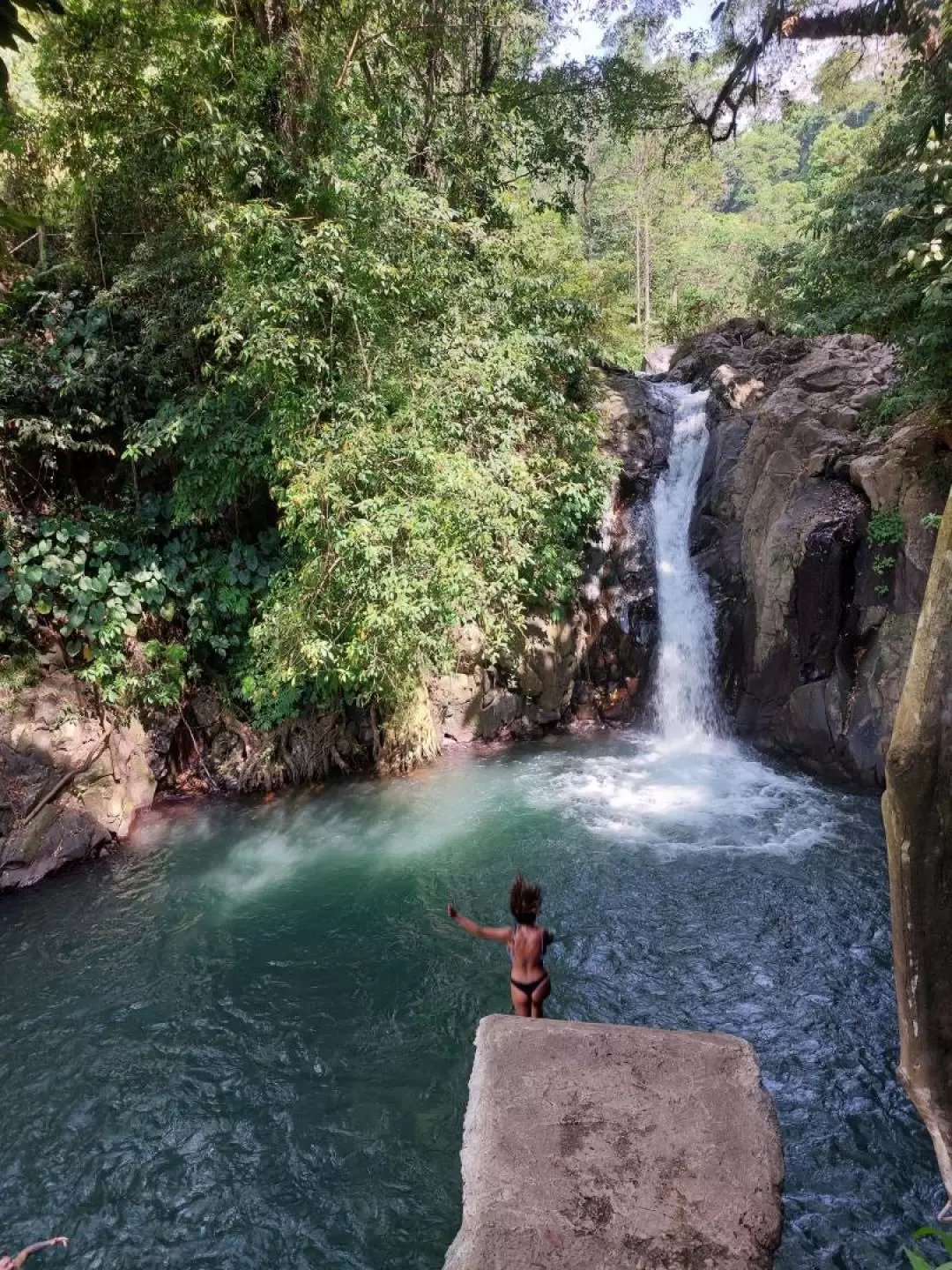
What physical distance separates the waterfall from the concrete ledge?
28.0ft

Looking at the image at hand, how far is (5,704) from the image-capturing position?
27.7ft

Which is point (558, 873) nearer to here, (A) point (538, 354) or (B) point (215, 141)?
(A) point (538, 354)

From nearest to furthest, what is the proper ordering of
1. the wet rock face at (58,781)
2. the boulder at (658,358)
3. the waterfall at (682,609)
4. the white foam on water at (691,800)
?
the wet rock face at (58,781), the white foam on water at (691,800), the waterfall at (682,609), the boulder at (658,358)

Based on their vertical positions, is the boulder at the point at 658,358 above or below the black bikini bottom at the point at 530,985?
above

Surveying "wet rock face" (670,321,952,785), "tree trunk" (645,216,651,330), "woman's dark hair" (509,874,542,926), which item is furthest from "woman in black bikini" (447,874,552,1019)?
"tree trunk" (645,216,651,330)

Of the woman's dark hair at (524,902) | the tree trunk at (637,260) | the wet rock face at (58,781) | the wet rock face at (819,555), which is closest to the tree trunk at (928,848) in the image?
the woman's dark hair at (524,902)

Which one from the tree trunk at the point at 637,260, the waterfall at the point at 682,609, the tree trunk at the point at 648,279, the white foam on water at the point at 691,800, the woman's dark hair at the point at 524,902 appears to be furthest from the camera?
the tree trunk at the point at 637,260

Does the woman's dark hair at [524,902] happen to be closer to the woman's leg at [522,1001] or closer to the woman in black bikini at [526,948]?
the woman in black bikini at [526,948]

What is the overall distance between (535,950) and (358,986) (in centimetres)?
211

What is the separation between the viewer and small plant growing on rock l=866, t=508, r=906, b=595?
9375mm

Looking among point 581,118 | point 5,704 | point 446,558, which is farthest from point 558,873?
point 581,118

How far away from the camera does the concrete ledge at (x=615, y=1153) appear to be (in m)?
2.37

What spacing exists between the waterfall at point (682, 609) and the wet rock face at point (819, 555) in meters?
0.26

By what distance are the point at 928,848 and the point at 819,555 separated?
813 cm
